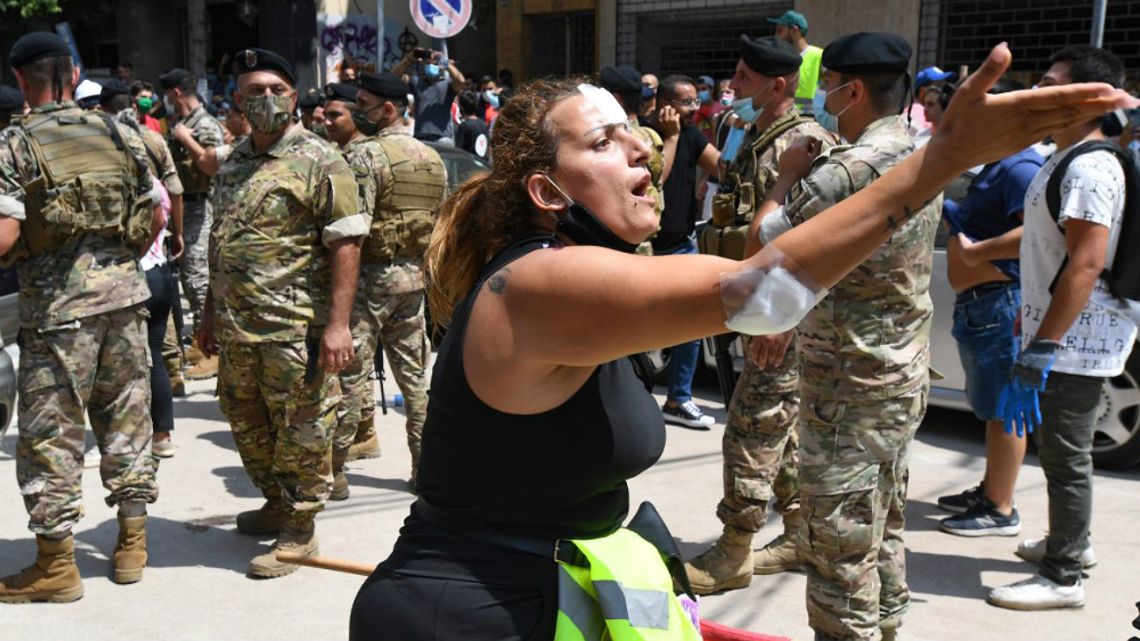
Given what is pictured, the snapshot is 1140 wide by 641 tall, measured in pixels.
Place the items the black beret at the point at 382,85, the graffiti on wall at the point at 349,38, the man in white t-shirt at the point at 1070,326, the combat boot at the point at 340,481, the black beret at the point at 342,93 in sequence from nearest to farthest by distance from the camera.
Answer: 1. the man in white t-shirt at the point at 1070,326
2. the combat boot at the point at 340,481
3. the black beret at the point at 382,85
4. the black beret at the point at 342,93
5. the graffiti on wall at the point at 349,38

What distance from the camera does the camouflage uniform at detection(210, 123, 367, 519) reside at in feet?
14.8

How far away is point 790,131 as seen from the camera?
460cm

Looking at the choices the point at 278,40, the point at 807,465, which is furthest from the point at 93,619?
the point at 278,40

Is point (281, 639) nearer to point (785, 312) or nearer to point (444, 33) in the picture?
point (785, 312)

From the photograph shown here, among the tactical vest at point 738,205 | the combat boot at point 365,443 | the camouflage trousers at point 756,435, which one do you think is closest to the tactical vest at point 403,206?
the combat boot at point 365,443

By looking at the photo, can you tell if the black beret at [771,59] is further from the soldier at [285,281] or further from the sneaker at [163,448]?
the sneaker at [163,448]

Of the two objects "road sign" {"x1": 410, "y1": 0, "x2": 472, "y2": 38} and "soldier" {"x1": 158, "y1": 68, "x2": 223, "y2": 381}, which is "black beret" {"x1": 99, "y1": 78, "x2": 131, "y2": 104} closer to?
"soldier" {"x1": 158, "y1": 68, "x2": 223, "y2": 381}

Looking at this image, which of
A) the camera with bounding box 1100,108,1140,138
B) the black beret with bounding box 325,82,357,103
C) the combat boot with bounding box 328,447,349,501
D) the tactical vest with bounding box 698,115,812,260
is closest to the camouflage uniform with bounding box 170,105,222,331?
the black beret with bounding box 325,82,357,103

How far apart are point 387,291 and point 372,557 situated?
143 cm

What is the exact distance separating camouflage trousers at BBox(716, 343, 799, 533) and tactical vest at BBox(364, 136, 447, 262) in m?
2.06

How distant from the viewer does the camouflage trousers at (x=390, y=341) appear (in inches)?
214

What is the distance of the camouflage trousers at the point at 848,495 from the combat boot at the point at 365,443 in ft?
11.6

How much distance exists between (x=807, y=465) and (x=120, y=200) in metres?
2.88

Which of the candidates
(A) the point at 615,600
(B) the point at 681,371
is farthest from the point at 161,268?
(A) the point at 615,600
